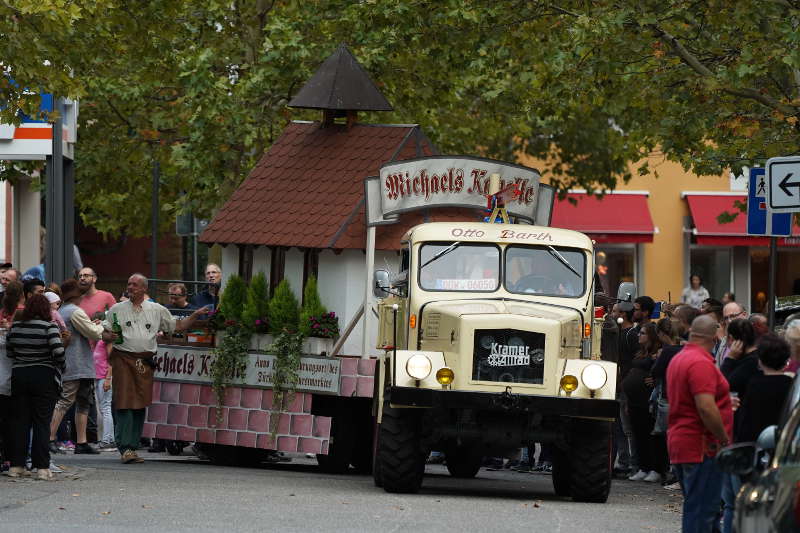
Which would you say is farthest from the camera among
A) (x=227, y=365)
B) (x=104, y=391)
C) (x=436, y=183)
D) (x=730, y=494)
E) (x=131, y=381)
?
(x=104, y=391)

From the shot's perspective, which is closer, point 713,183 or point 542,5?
point 542,5

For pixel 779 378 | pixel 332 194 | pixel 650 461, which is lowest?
pixel 650 461

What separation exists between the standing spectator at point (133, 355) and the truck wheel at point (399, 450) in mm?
3650

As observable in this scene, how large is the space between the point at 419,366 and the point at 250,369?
427cm

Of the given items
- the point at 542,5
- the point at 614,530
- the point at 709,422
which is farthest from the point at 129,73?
the point at 709,422

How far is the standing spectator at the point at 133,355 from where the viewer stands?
18031mm

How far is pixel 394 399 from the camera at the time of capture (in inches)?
587

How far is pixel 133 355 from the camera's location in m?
18.1

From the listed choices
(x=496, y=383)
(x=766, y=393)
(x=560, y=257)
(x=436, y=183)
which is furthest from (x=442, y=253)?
(x=766, y=393)

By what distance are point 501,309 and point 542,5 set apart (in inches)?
263

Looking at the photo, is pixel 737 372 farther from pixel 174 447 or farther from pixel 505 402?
pixel 174 447

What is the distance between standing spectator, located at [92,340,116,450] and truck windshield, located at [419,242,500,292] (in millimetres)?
5848

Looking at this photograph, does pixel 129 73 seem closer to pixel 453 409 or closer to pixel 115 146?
pixel 115 146

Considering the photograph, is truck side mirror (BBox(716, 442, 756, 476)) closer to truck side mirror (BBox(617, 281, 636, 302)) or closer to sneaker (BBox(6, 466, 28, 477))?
truck side mirror (BBox(617, 281, 636, 302))
